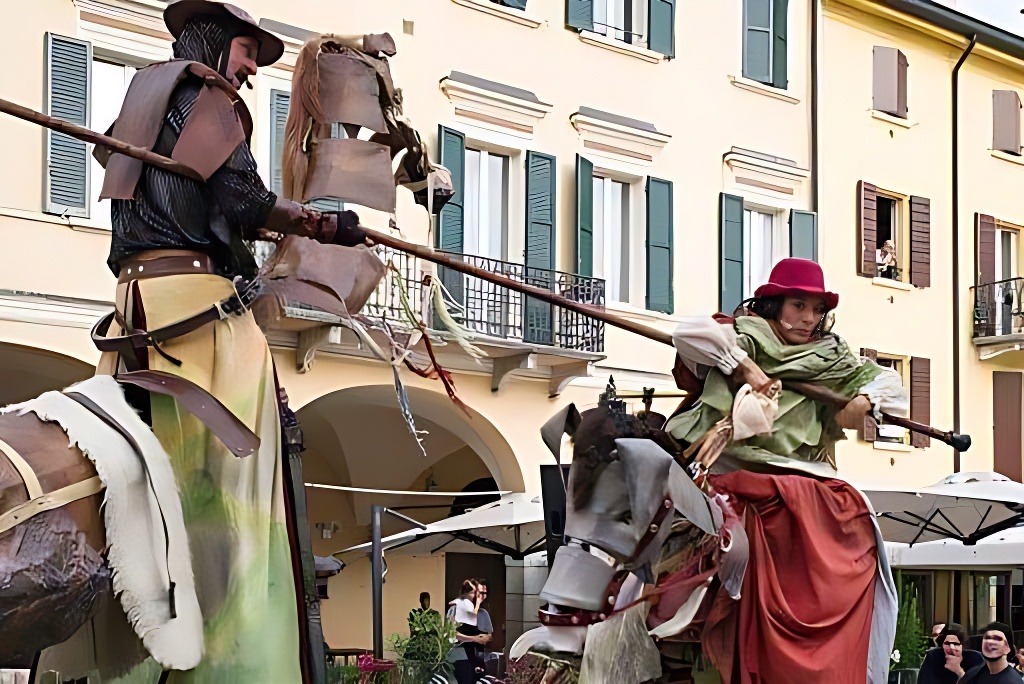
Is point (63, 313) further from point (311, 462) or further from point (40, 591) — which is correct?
point (40, 591)

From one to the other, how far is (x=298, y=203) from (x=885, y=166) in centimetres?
2026

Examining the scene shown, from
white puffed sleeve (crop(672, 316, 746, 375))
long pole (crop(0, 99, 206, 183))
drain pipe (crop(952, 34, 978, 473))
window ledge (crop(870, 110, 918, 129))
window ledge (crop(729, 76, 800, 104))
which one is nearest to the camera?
long pole (crop(0, 99, 206, 183))

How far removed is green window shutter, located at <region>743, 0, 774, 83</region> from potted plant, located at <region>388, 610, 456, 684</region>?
414 inches

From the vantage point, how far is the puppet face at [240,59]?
5250 millimetres

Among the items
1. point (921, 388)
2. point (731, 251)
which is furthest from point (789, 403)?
point (921, 388)

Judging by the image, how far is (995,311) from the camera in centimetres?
2578

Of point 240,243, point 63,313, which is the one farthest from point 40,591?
point 63,313

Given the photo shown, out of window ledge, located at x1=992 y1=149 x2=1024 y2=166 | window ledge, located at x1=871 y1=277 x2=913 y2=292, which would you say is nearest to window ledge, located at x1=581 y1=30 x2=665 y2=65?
window ledge, located at x1=871 y1=277 x2=913 y2=292

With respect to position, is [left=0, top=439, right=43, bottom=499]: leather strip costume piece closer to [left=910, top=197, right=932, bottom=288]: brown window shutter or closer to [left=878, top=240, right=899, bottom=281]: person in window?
[left=878, top=240, right=899, bottom=281]: person in window

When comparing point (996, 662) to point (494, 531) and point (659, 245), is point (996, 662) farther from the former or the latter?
point (659, 245)

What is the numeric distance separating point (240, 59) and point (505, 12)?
1426cm

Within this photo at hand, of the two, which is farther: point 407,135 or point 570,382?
point 570,382

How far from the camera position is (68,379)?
16.0 meters

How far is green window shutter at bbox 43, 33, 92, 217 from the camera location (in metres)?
15.0
